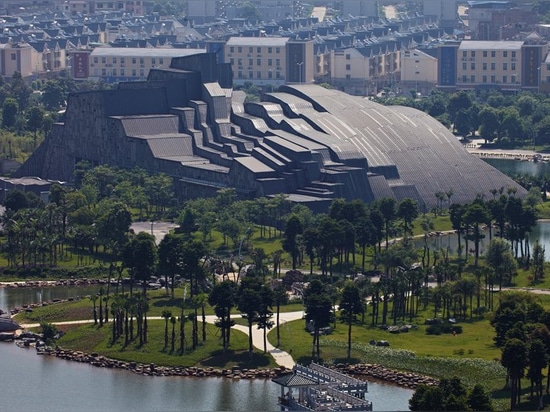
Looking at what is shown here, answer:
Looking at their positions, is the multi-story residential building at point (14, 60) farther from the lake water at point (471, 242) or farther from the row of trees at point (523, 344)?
the row of trees at point (523, 344)

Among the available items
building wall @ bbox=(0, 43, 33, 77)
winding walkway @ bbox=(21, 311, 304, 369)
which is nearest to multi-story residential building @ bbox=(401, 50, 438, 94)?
building wall @ bbox=(0, 43, 33, 77)

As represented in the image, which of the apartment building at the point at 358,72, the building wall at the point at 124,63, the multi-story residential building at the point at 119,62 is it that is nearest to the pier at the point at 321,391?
the apartment building at the point at 358,72

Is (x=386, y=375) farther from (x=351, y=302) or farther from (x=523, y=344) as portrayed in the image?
(x=523, y=344)

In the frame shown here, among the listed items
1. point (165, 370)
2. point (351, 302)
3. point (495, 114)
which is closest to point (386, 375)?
point (351, 302)

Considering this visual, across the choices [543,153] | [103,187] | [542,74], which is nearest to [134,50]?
[542,74]

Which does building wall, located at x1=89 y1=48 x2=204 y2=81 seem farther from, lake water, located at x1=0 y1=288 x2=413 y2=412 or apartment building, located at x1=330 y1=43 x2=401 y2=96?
lake water, located at x1=0 y1=288 x2=413 y2=412
